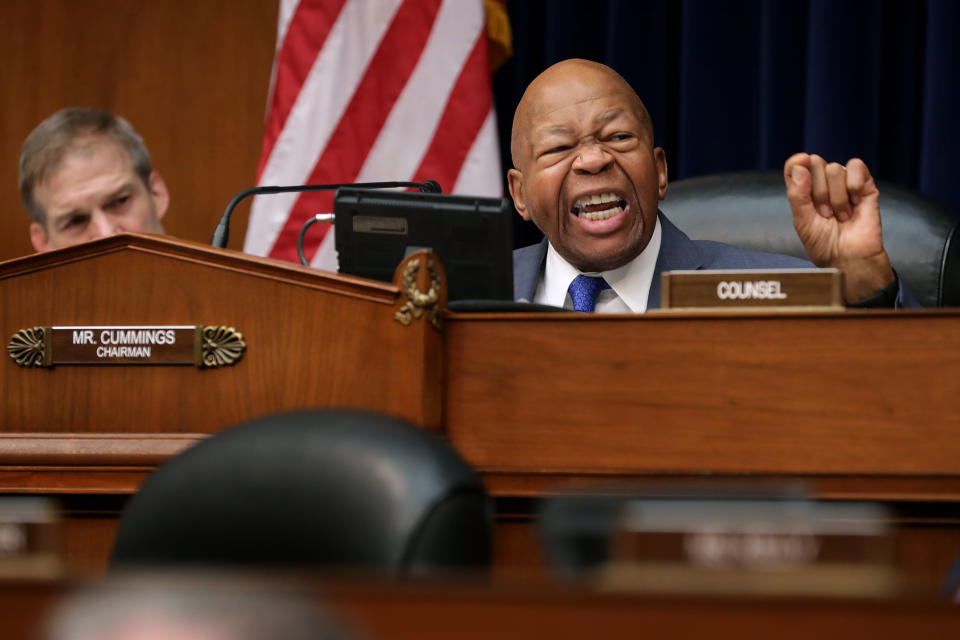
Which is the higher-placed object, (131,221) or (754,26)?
(754,26)

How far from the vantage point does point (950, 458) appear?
1.37 m

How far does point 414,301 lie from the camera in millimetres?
1488

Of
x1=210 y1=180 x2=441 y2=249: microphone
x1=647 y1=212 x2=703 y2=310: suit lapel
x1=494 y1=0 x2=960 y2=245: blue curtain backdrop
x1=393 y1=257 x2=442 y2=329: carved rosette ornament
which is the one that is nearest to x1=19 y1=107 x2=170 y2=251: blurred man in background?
x1=210 y1=180 x2=441 y2=249: microphone

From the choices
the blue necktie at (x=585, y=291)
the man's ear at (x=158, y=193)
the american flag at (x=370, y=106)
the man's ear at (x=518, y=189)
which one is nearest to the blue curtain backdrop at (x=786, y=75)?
the american flag at (x=370, y=106)

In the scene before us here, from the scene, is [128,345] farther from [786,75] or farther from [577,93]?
[786,75]

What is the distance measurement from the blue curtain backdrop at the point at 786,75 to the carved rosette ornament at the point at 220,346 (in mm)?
1768

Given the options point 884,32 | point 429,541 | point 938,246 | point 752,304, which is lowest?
point 429,541

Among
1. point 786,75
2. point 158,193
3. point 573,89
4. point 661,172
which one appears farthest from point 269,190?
point 786,75

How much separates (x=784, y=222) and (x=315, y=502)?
5.60ft

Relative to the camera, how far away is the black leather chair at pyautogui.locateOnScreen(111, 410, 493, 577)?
0.90 metres

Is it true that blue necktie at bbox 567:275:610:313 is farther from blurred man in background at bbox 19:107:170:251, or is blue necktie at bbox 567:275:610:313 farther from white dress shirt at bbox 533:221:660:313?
blurred man in background at bbox 19:107:170:251

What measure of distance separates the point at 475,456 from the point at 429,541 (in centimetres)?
59

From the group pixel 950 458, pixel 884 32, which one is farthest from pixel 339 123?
pixel 950 458

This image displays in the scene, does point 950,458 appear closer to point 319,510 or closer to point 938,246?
point 319,510
